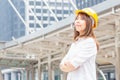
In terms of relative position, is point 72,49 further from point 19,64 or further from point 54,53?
point 19,64

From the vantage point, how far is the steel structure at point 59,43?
1883cm

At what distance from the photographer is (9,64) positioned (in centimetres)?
4072

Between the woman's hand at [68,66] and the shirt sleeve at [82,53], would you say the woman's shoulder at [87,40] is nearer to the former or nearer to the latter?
the shirt sleeve at [82,53]

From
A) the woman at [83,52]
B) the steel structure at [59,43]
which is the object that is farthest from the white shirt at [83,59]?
the steel structure at [59,43]

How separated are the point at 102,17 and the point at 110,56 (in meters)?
10.9

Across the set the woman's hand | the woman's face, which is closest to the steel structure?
the woman's face

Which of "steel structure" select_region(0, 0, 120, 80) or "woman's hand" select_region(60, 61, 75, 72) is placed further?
"steel structure" select_region(0, 0, 120, 80)

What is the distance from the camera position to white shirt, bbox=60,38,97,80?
3.13 meters

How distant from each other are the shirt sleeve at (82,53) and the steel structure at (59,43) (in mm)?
13893

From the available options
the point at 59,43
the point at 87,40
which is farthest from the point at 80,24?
the point at 59,43

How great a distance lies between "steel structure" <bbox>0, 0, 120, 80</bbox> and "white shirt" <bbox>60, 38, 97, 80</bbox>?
45.5 ft

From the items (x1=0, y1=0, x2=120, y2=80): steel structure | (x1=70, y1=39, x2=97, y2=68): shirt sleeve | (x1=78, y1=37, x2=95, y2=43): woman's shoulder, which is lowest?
(x1=0, y1=0, x2=120, y2=80): steel structure

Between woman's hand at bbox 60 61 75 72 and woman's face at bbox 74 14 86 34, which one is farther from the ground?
woman's face at bbox 74 14 86 34

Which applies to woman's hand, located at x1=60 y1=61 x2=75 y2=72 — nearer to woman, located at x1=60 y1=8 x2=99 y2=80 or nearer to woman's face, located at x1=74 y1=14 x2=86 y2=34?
woman, located at x1=60 y1=8 x2=99 y2=80
